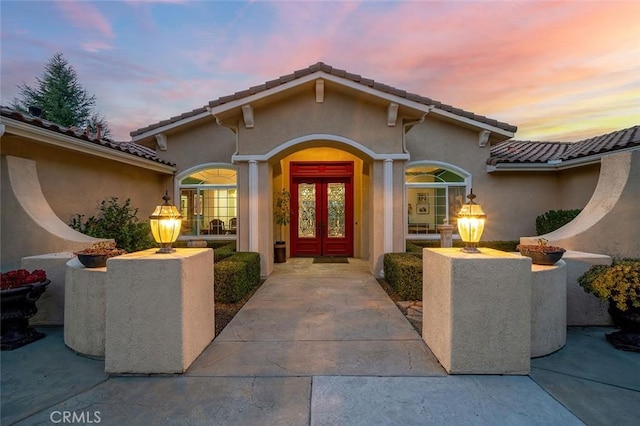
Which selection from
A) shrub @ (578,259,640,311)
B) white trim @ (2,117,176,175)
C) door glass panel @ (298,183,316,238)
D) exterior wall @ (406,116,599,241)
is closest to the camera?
shrub @ (578,259,640,311)

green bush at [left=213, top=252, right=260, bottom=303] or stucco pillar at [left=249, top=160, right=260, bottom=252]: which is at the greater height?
stucco pillar at [left=249, top=160, right=260, bottom=252]

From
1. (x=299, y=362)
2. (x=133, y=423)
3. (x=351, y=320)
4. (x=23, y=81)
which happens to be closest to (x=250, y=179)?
(x=351, y=320)

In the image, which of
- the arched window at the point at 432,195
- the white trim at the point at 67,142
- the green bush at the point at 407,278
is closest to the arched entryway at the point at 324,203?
the arched window at the point at 432,195

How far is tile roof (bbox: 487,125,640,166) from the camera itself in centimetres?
790

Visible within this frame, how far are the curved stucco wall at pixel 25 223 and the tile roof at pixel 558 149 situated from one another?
1111cm

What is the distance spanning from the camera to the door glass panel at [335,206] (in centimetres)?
1108

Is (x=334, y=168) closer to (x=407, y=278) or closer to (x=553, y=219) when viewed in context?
(x=407, y=278)

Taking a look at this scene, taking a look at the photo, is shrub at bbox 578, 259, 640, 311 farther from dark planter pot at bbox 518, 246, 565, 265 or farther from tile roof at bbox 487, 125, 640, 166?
tile roof at bbox 487, 125, 640, 166

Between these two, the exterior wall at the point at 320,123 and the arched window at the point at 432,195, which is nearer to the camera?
the exterior wall at the point at 320,123

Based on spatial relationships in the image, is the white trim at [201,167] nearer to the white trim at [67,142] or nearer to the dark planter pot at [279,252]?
the white trim at [67,142]

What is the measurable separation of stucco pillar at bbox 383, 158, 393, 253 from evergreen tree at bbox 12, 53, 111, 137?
25316 mm

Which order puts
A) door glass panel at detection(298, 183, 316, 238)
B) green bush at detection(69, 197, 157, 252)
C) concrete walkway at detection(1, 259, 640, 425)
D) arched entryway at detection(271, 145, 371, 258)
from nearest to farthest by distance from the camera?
concrete walkway at detection(1, 259, 640, 425), green bush at detection(69, 197, 157, 252), arched entryway at detection(271, 145, 371, 258), door glass panel at detection(298, 183, 316, 238)

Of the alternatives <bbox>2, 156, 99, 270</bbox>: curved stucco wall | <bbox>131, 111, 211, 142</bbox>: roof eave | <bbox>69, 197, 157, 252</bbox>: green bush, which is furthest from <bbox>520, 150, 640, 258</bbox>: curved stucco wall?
<bbox>131, 111, 211, 142</bbox>: roof eave

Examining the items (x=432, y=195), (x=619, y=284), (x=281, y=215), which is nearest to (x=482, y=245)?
(x=432, y=195)
